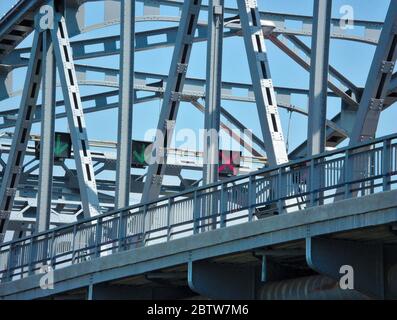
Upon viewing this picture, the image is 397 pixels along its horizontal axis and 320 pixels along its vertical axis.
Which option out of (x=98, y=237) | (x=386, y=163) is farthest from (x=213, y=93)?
(x=386, y=163)

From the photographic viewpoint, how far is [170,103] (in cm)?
3378

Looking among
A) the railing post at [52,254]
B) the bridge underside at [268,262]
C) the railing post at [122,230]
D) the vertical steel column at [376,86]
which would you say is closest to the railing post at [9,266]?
the railing post at [52,254]

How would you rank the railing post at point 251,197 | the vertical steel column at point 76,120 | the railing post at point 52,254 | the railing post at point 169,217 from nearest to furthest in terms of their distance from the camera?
the railing post at point 251,197 < the railing post at point 169,217 < the railing post at point 52,254 < the vertical steel column at point 76,120

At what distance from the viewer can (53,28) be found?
40156 millimetres

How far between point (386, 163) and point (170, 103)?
11.8m

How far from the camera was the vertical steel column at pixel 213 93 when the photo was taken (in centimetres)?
3145

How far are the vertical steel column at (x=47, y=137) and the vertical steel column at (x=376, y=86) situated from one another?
15.7m

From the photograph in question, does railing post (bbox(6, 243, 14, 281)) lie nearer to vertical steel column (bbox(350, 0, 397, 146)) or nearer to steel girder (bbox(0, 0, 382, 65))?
steel girder (bbox(0, 0, 382, 65))

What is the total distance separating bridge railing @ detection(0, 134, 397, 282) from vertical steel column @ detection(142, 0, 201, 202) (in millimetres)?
1862

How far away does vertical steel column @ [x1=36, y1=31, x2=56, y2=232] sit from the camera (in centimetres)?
3959

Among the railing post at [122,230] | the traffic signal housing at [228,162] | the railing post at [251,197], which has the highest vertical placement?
the traffic signal housing at [228,162]

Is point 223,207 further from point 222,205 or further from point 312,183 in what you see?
Result: point 312,183

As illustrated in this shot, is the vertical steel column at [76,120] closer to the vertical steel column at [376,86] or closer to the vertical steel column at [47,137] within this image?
the vertical steel column at [47,137]

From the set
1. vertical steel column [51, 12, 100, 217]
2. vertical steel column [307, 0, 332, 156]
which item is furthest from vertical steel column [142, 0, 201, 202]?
vertical steel column [307, 0, 332, 156]
